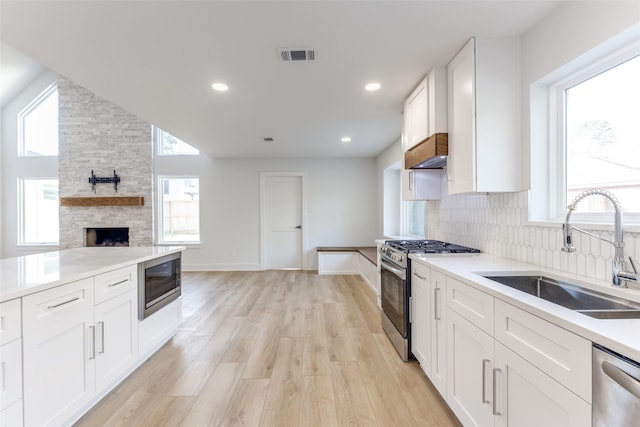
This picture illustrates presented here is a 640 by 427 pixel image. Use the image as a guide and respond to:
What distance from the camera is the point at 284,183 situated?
6.19 metres

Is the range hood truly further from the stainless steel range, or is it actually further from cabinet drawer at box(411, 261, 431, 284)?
cabinet drawer at box(411, 261, 431, 284)

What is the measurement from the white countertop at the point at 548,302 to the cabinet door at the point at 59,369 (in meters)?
2.14

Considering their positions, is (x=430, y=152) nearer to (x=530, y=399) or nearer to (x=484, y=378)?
(x=484, y=378)

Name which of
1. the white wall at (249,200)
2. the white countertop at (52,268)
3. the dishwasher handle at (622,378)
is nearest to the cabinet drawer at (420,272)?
→ the dishwasher handle at (622,378)

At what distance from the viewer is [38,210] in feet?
22.1

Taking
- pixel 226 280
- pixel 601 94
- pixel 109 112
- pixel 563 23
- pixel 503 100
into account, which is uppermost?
pixel 109 112

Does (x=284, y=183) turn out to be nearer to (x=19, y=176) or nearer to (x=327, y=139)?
(x=327, y=139)

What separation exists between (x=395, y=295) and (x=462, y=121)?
4.89 feet

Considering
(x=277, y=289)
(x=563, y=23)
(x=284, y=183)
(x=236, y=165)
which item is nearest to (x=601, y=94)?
(x=563, y=23)

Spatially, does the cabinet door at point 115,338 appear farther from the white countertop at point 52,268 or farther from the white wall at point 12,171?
the white wall at point 12,171

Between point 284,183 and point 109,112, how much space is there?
165 inches

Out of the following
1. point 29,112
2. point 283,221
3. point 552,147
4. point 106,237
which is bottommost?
point 106,237

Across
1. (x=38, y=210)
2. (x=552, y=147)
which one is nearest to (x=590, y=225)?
(x=552, y=147)

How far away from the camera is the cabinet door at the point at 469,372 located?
4.27 ft
